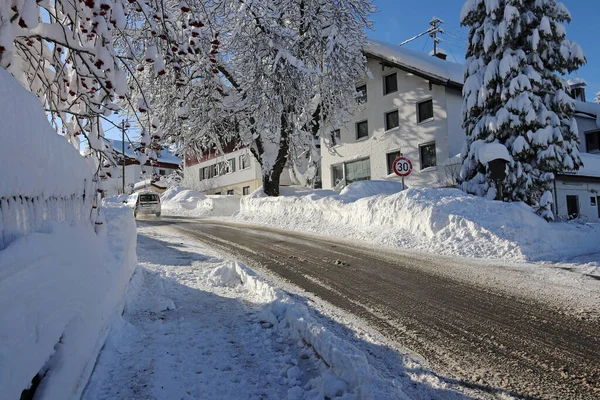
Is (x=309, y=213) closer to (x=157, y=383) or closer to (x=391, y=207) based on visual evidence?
(x=391, y=207)

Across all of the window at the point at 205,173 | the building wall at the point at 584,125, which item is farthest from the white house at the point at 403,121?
the window at the point at 205,173

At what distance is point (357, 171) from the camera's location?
27359 millimetres

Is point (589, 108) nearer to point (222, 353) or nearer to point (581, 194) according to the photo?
point (581, 194)

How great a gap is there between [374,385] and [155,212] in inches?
934

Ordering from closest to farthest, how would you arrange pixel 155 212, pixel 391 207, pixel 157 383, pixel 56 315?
pixel 56 315
pixel 157 383
pixel 391 207
pixel 155 212

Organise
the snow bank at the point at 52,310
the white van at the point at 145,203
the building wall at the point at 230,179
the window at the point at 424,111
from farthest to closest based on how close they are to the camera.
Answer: the building wall at the point at 230,179, the white van at the point at 145,203, the window at the point at 424,111, the snow bank at the point at 52,310

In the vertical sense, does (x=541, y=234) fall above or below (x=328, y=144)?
below

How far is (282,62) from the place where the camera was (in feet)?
56.9

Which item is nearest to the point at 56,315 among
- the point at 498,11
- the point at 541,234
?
the point at 541,234

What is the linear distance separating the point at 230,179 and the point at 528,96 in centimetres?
2855

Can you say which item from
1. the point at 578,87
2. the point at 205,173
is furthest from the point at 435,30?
the point at 205,173

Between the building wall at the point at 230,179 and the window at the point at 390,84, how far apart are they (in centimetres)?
1183

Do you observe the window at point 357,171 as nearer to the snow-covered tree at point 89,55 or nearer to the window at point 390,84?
the window at point 390,84

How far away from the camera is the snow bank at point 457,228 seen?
341 inches
